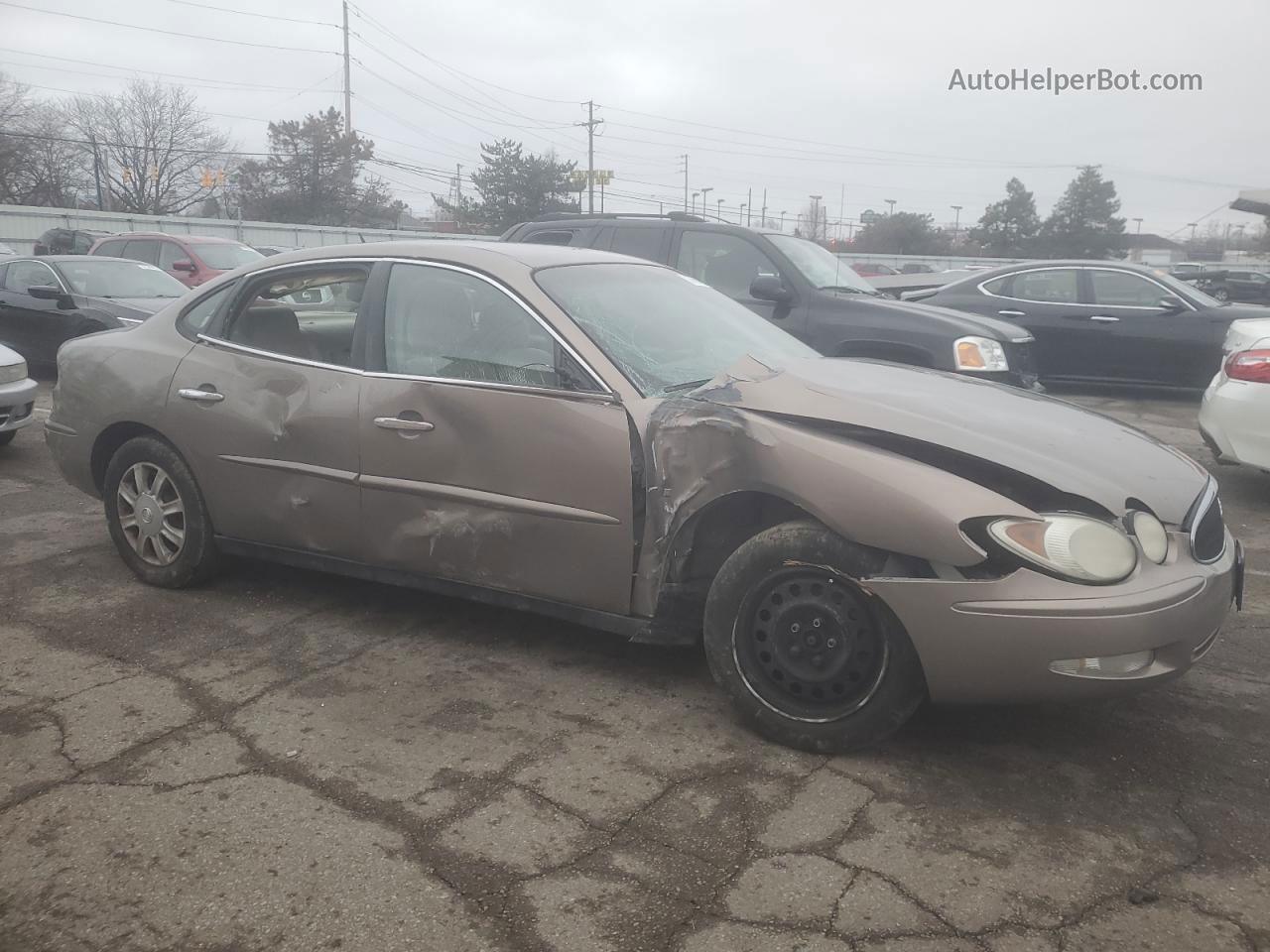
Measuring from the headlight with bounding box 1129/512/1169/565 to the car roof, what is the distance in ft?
7.37

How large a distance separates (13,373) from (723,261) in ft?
17.2

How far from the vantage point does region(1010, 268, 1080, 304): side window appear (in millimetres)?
10914

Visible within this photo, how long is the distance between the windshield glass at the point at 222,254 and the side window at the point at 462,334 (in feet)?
38.7

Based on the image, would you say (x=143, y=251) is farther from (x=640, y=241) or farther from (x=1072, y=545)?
(x=1072, y=545)

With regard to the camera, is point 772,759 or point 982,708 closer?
point 772,759

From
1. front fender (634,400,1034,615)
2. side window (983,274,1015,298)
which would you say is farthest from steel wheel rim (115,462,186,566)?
side window (983,274,1015,298)

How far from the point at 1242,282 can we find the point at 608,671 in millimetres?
22380

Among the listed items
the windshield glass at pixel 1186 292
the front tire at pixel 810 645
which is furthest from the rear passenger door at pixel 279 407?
the windshield glass at pixel 1186 292

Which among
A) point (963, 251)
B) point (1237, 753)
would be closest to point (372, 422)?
point (1237, 753)

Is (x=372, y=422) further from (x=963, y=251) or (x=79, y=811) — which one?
(x=963, y=251)

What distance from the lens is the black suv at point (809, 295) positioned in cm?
711

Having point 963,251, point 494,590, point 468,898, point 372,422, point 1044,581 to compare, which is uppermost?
point 963,251

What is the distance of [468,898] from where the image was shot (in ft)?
8.13

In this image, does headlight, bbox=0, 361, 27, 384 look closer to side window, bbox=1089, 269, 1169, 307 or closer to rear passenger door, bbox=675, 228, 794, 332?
rear passenger door, bbox=675, 228, 794, 332
